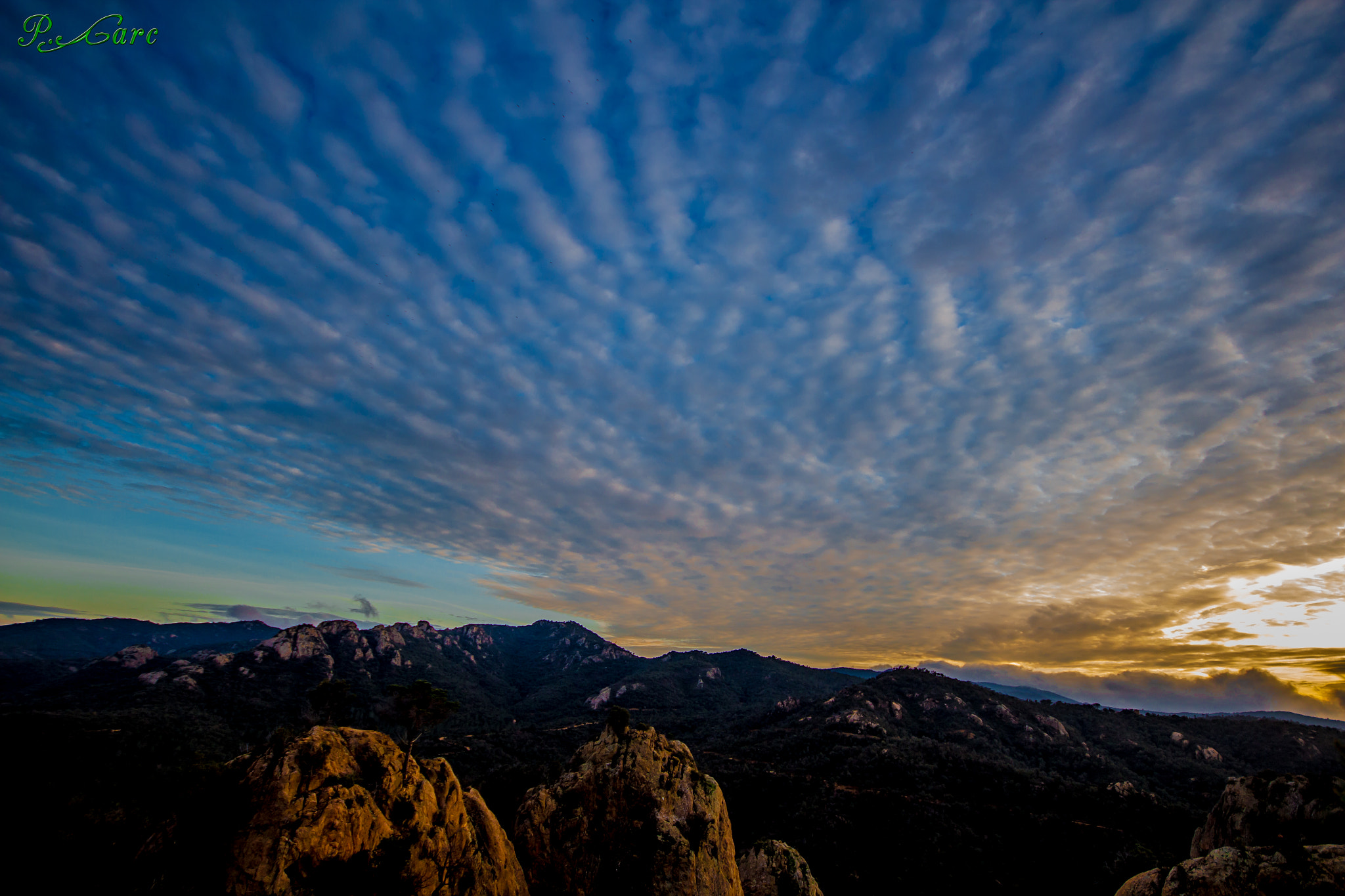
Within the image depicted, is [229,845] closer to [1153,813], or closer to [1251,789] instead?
[1251,789]

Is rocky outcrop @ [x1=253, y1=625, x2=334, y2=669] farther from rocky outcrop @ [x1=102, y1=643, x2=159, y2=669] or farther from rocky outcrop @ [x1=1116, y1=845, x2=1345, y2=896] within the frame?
rocky outcrop @ [x1=1116, y1=845, x2=1345, y2=896]

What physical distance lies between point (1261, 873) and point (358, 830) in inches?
1971

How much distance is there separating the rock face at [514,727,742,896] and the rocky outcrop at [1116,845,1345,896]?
95.4 ft

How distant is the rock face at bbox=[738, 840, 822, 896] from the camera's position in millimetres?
41188

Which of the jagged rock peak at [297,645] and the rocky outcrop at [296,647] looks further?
the jagged rock peak at [297,645]

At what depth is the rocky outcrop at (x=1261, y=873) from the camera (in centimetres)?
2438

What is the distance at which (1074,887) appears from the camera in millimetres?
60312

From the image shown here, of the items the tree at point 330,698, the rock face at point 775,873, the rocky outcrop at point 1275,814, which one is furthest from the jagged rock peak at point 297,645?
the rocky outcrop at point 1275,814

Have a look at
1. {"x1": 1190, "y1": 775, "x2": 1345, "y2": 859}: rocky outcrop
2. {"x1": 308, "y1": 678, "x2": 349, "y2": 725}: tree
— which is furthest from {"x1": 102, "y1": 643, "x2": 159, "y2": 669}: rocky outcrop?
{"x1": 1190, "y1": 775, "x2": 1345, "y2": 859}: rocky outcrop

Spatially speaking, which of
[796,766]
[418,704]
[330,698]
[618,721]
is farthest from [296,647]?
[618,721]

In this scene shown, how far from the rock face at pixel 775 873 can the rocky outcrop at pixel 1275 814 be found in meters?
36.5

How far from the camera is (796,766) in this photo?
105750 mm

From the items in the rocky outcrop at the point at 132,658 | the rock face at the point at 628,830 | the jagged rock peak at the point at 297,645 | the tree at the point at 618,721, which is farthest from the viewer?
the jagged rock peak at the point at 297,645

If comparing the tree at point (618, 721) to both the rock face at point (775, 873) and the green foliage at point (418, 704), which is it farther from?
the green foliage at point (418, 704)
